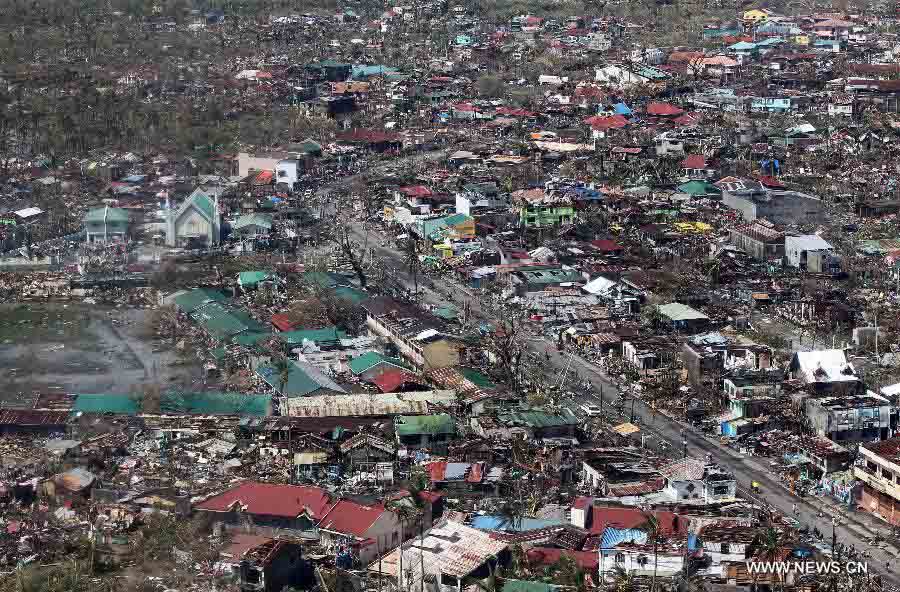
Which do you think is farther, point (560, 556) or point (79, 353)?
point (79, 353)

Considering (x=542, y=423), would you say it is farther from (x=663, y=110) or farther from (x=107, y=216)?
(x=663, y=110)

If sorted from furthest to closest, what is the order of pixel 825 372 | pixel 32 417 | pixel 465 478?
pixel 825 372
pixel 32 417
pixel 465 478

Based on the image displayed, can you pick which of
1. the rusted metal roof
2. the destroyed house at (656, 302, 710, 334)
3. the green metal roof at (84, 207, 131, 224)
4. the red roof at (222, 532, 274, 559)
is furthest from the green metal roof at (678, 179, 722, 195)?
→ the red roof at (222, 532, 274, 559)

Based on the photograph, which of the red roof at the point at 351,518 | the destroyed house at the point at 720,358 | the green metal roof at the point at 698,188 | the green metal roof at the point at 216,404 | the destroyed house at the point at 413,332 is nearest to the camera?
the red roof at the point at 351,518

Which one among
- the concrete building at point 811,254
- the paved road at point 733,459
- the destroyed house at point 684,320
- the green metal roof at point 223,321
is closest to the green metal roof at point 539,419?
the paved road at point 733,459

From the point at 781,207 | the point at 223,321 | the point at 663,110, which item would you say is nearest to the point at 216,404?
the point at 223,321

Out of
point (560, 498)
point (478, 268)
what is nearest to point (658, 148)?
point (478, 268)

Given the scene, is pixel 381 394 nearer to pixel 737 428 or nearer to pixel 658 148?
pixel 737 428

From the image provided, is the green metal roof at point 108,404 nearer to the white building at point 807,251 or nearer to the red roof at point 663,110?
the white building at point 807,251
